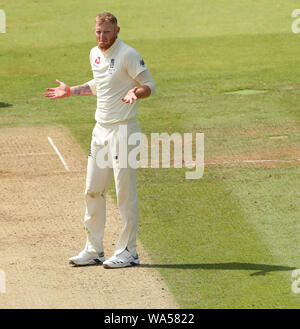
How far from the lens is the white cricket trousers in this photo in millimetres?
10656

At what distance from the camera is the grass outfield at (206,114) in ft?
35.6

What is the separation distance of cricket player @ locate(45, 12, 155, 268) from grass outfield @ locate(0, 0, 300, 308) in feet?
2.12

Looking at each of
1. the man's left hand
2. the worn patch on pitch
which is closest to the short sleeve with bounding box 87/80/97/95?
the man's left hand

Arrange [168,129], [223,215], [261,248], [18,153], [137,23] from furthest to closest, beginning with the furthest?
1. [137,23]
2. [168,129]
3. [18,153]
4. [223,215]
5. [261,248]

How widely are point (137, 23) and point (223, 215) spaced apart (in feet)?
51.2

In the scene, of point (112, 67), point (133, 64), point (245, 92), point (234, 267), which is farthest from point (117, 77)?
point (245, 92)

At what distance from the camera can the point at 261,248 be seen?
11305mm

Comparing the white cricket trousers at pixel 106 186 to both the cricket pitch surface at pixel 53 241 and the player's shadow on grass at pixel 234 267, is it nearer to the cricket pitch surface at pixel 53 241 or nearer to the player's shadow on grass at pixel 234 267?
the cricket pitch surface at pixel 53 241

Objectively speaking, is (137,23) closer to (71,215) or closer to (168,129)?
(168,129)

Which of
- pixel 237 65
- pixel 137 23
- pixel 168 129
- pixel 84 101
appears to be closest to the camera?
pixel 168 129

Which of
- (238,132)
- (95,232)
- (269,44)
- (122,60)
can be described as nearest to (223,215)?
(95,232)

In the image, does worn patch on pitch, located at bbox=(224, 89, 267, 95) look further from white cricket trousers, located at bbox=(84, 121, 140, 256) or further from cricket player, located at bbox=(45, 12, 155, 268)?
white cricket trousers, located at bbox=(84, 121, 140, 256)

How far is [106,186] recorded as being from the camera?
428 inches

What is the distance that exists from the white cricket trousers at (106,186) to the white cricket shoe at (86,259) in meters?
0.06
